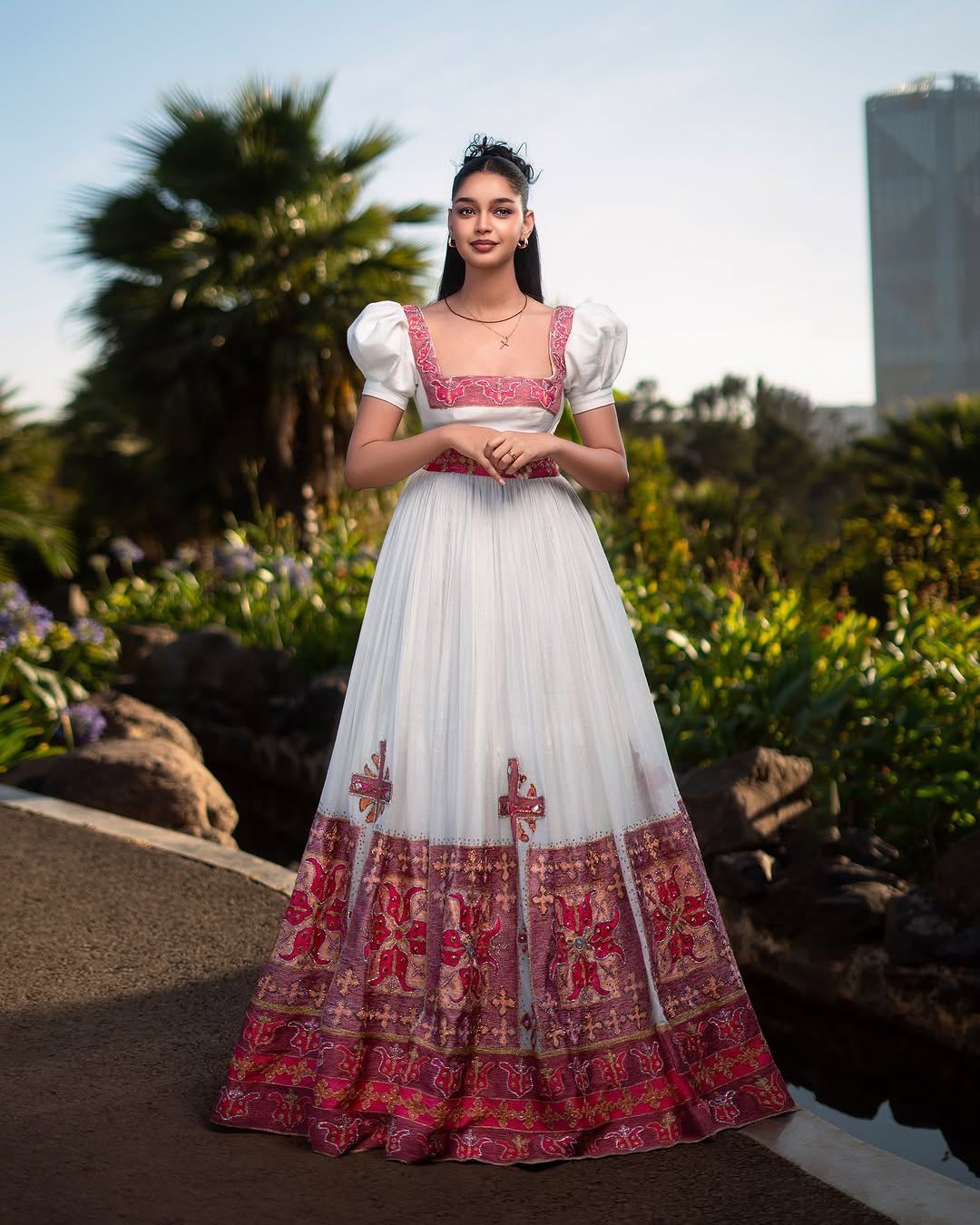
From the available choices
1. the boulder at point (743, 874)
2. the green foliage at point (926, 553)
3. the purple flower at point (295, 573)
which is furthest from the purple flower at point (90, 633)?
the green foliage at point (926, 553)

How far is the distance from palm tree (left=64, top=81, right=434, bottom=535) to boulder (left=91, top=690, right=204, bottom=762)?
24.6ft

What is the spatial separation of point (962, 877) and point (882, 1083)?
0.62 metres

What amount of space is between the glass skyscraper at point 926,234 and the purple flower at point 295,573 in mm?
63692

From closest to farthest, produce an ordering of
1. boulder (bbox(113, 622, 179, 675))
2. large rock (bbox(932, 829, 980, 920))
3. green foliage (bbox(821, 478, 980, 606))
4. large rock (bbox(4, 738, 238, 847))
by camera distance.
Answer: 1. large rock (bbox(932, 829, 980, 920))
2. large rock (bbox(4, 738, 238, 847))
3. green foliage (bbox(821, 478, 980, 606))
4. boulder (bbox(113, 622, 179, 675))

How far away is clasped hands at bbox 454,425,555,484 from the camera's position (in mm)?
2287

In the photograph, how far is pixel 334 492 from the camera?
14.0m

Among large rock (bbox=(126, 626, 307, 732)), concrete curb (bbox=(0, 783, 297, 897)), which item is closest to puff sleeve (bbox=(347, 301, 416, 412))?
concrete curb (bbox=(0, 783, 297, 897))

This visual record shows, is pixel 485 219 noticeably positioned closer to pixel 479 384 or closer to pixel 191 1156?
pixel 479 384

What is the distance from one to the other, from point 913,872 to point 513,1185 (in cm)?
271

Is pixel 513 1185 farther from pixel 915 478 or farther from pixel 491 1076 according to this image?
pixel 915 478

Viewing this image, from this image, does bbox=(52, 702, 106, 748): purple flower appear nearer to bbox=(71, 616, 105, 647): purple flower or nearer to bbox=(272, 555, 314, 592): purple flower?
bbox=(71, 616, 105, 647): purple flower

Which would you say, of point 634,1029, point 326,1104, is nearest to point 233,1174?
point 326,1104

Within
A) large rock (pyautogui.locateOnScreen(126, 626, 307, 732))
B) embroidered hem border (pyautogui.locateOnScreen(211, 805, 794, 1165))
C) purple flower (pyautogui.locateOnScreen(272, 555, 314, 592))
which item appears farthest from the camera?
purple flower (pyautogui.locateOnScreen(272, 555, 314, 592))

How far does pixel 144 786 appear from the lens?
5.25 m
